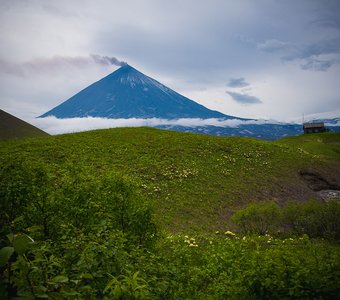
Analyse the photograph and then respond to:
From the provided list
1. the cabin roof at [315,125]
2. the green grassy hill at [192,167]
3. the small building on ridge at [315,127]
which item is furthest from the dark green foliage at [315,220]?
the small building on ridge at [315,127]

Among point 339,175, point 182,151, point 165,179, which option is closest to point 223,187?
point 165,179

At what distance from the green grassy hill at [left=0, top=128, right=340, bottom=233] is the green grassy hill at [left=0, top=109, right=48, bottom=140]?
131816 mm

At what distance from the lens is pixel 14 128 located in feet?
559

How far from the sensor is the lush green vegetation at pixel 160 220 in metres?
4.63

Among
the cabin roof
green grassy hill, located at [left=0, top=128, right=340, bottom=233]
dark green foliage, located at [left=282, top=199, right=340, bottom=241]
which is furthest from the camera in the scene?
the cabin roof

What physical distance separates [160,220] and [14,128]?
7128 inches

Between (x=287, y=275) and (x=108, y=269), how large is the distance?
4392 millimetres

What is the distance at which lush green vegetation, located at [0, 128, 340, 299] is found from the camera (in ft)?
15.2

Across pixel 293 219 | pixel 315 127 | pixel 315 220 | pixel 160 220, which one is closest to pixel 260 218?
pixel 293 219

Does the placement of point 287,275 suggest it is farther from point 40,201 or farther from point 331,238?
point 331,238

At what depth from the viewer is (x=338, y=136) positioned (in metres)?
83.9

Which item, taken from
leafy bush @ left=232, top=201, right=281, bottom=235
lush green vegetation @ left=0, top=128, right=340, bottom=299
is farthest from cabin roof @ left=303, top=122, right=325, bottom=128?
leafy bush @ left=232, top=201, right=281, bottom=235

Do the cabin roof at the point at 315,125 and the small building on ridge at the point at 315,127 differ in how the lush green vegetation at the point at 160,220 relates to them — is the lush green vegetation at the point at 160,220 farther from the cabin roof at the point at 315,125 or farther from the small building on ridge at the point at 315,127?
the small building on ridge at the point at 315,127

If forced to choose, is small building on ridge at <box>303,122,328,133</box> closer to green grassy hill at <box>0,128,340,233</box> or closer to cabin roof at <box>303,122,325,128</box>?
cabin roof at <box>303,122,325,128</box>
